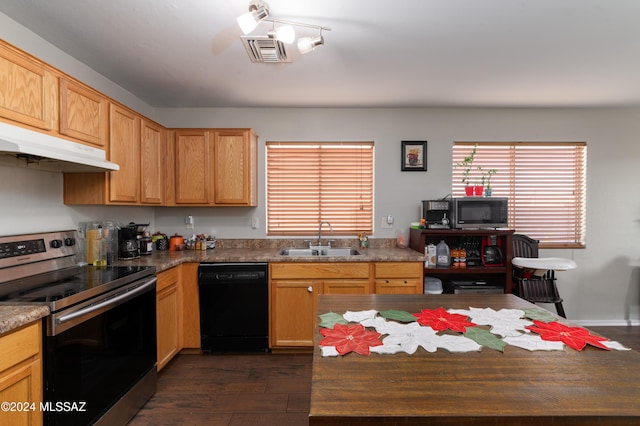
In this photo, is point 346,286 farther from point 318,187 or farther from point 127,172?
point 127,172

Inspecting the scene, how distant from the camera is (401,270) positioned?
277 cm

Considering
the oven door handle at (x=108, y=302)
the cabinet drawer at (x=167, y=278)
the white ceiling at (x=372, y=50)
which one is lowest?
the cabinet drawer at (x=167, y=278)

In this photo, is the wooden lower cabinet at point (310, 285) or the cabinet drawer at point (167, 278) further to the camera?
the wooden lower cabinet at point (310, 285)

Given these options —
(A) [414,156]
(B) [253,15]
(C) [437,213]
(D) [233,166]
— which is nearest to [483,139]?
(A) [414,156]

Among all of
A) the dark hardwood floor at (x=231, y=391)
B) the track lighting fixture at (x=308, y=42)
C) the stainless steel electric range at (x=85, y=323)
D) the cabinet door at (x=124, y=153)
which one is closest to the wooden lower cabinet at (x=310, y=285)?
the dark hardwood floor at (x=231, y=391)

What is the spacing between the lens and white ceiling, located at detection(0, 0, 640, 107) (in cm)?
171

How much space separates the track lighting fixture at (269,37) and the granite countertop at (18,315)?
62.2 inches

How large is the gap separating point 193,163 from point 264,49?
145cm

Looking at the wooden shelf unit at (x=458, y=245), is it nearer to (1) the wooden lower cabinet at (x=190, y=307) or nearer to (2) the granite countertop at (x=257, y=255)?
Answer: (2) the granite countertop at (x=257, y=255)

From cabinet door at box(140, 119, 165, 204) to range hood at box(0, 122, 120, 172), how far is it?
0.48 m

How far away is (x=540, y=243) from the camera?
11.2 ft

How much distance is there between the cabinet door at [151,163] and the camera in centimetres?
263

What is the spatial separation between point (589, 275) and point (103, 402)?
448 centimetres

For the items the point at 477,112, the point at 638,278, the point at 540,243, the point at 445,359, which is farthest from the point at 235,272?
the point at 638,278
